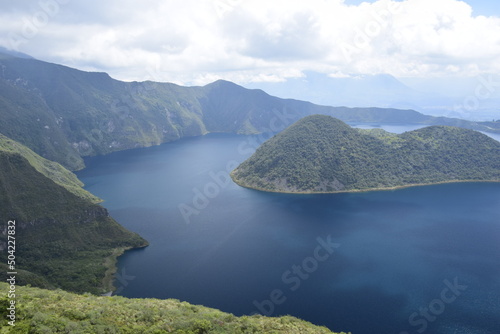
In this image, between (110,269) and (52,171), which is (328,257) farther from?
(52,171)

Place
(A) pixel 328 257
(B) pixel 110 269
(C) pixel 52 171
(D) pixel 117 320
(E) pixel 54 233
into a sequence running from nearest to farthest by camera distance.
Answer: (D) pixel 117 320
(B) pixel 110 269
(A) pixel 328 257
(E) pixel 54 233
(C) pixel 52 171

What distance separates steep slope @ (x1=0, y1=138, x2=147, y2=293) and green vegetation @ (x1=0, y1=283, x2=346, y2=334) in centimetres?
3870

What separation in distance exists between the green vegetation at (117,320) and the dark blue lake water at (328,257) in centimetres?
2328

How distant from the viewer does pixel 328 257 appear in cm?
10694

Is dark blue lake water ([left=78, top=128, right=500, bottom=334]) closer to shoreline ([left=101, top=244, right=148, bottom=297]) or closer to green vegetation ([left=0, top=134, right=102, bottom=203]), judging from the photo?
shoreline ([left=101, top=244, right=148, bottom=297])

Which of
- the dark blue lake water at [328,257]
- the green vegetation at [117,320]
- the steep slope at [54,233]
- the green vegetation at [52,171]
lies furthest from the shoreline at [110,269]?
the green vegetation at [52,171]

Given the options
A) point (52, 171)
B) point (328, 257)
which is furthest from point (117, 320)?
point (52, 171)

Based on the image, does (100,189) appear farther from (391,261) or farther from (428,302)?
(428,302)

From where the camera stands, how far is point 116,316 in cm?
5212

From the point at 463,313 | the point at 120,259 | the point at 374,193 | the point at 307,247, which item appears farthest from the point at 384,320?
the point at 374,193

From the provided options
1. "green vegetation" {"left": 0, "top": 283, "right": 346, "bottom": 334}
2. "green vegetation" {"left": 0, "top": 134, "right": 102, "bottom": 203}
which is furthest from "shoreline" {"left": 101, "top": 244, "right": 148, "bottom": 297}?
"green vegetation" {"left": 0, "top": 134, "right": 102, "bottom": 203}

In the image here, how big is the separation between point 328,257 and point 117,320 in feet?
241

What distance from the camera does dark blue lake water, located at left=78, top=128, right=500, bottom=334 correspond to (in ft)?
265

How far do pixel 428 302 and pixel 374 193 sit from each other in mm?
99248
